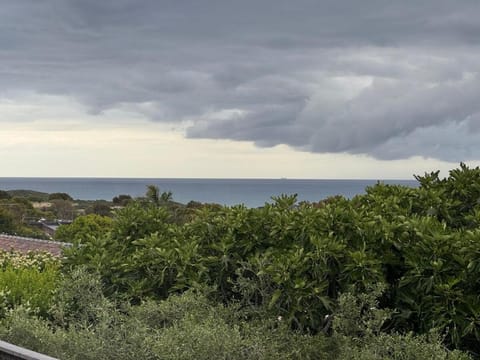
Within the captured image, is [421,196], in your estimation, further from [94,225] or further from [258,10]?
[94,225]

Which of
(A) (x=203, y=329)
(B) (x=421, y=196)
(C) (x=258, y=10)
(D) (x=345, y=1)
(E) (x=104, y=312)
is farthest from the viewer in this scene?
(C) (x=258, y=10)

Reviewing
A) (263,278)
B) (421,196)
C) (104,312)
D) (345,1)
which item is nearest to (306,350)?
(263,278)

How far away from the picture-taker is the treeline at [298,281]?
16.0 ft

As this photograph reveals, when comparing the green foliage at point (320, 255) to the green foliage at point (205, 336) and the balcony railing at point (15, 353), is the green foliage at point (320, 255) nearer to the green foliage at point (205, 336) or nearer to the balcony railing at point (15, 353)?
the green foliage at point (205, 336)

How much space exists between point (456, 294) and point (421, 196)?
178 cm

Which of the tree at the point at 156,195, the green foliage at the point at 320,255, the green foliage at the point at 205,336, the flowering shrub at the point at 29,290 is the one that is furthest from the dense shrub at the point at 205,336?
the tree at the point at 156,195

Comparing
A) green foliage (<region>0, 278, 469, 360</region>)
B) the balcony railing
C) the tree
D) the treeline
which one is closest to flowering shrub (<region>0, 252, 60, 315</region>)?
the treeline

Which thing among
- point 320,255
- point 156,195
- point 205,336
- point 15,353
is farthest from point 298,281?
point 156,195

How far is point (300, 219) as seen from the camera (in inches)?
233

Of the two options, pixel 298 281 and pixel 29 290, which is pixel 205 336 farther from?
pixel 29 290

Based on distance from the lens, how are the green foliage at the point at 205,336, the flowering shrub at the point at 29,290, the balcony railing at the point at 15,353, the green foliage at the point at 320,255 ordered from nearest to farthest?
the green foliage at the point at 205,336, the balcony railing at the point at 15,353, the green foliage at the point at 320,255, the flowering shrub at the point at 29,290

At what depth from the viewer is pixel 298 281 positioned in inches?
203

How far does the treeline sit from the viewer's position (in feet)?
16.0

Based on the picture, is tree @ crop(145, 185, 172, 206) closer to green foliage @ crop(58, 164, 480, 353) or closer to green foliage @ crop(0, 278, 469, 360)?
green foliage @ crop(58, 164, 480, 353)
